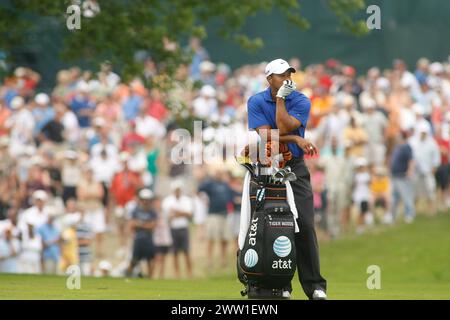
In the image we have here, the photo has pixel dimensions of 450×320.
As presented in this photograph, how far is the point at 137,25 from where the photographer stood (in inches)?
780

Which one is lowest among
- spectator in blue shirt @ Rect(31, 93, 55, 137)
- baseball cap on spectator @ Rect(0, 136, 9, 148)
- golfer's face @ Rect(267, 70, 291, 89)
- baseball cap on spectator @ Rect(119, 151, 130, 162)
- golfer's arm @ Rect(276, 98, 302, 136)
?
golfer's arm @ Rect(276, 98, 302, 136)

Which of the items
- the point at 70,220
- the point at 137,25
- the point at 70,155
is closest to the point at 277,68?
the point at 137,25

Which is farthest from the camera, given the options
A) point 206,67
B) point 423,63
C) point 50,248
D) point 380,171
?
point 206,67

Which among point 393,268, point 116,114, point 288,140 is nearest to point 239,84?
point 116,114

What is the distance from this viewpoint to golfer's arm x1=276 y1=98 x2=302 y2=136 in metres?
11.6

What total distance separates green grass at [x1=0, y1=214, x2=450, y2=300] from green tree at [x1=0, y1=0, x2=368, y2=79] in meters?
3.69

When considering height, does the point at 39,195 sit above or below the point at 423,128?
below

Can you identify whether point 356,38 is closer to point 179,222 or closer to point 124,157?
point 124,157

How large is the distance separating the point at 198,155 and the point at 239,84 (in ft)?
25.7

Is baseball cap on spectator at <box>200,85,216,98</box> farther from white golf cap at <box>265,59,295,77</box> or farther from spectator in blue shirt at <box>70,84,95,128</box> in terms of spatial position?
white golf cap at <box>265,59,295,77</box>

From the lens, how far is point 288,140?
38.4ft

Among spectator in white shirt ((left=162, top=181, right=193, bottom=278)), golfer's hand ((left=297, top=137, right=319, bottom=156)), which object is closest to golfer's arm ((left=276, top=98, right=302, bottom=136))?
golfer's hand ((left=297, top=137, right=319, bottom=156))

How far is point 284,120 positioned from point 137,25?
8.58 m

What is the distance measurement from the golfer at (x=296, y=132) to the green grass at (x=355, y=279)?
679mm
